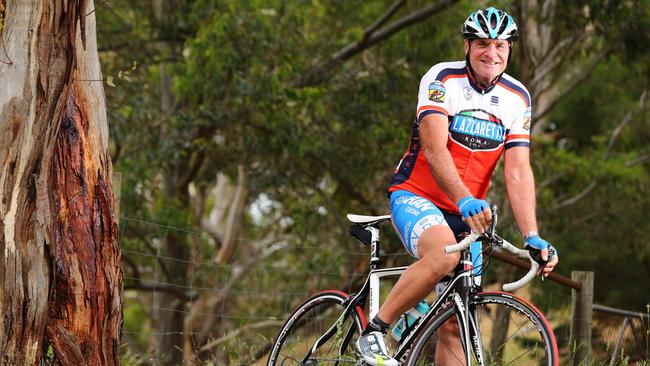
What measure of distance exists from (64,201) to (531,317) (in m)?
2.03

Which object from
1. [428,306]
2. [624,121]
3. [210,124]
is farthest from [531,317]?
[624,121]

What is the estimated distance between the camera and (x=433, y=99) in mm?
4863

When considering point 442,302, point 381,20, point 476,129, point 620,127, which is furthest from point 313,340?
point 620,127

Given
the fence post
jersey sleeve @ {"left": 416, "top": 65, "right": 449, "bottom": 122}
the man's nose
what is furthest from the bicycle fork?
the fence post

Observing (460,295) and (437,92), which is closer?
(460,295)

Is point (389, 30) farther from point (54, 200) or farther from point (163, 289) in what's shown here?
point (54, 200)

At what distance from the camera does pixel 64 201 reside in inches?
190

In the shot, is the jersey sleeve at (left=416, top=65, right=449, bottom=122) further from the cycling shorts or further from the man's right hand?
the man's right hand

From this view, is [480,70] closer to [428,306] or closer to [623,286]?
[428,306]

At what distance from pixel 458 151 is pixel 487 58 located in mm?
425

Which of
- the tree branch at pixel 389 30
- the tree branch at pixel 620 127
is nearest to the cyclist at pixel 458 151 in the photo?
the tree branch at pixel 389 30

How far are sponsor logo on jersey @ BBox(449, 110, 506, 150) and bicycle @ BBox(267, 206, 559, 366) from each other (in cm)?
46

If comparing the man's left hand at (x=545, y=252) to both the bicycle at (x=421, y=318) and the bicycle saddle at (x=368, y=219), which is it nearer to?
the bicycle at (x=421, y=318)

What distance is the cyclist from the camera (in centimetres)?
476
